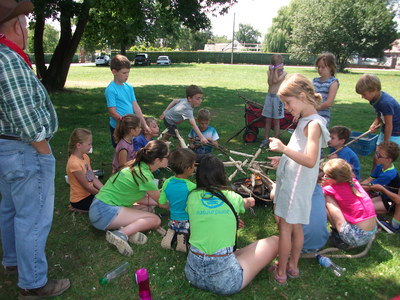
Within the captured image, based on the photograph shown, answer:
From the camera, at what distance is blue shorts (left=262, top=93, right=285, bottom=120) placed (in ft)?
22.1

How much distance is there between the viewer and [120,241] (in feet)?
10.8

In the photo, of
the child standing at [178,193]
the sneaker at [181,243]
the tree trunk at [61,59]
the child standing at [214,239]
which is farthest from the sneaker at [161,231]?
the tree trunk at [61,59]

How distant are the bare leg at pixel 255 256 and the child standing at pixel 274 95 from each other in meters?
3.40

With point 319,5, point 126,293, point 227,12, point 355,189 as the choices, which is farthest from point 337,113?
point 319,5

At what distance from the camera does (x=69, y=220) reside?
4.00 meters

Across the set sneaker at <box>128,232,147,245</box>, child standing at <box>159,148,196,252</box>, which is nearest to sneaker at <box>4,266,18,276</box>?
sneaker at <box>128,232,147,245</box>

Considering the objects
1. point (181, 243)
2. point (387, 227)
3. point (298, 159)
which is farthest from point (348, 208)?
point (181, 243)

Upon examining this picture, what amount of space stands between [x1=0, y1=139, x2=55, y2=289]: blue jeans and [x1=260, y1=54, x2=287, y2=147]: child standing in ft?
14.5

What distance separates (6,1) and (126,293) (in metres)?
2.42

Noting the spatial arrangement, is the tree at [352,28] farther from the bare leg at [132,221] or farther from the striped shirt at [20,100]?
the striped shirt at [20,100]

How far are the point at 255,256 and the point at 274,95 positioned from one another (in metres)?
4.43

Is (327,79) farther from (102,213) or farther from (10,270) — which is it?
(10,270)

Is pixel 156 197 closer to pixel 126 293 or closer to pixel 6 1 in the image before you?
pixel 126 293

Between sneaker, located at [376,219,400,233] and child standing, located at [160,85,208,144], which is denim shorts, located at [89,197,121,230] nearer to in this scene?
child standing, located at [160,85,208,144]
